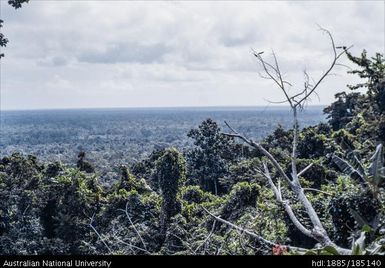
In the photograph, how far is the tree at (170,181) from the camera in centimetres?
2247

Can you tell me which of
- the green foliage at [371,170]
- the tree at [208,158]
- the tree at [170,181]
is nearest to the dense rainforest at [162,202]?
the tree at [170,181]

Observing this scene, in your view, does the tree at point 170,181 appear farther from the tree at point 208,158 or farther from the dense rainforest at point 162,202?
the tree at point 208,158

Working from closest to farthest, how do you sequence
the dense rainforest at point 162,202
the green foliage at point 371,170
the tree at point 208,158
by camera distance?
the green foliage at point 371,170 < the dense rainforest at point 162,202 < the tree at point 208,158

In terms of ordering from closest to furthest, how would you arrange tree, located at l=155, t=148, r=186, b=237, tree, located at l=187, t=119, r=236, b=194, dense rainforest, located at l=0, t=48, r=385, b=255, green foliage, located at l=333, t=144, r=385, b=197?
green foliage, located at l=333, t=144, r=385, b=197 → dense rainforest, located at l=0, t=48, r=385, b=255 → tree, located at l=155, t=148, r=186, b=237 → tree, located at l=187, t=119, r=236, b=194

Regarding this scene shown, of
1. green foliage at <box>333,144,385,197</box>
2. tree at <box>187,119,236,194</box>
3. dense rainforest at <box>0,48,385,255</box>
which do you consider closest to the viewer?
green foliage at <box>333,144,385,197</box>

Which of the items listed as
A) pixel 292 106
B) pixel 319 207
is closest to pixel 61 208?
pixel 319 207

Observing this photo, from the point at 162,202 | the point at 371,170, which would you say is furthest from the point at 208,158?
the point at 371,170

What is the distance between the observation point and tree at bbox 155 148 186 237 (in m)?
22.5

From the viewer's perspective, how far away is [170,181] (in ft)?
74.1

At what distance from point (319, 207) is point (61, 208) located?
41.2 feet

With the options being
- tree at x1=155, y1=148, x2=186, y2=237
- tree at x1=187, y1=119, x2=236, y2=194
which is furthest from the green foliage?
tree at x1=187, y1=119, x2=236, y2=194

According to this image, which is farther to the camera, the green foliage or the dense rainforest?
the dense rainforest

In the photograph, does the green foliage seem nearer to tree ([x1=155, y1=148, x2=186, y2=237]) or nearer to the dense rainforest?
the dense rainforest
